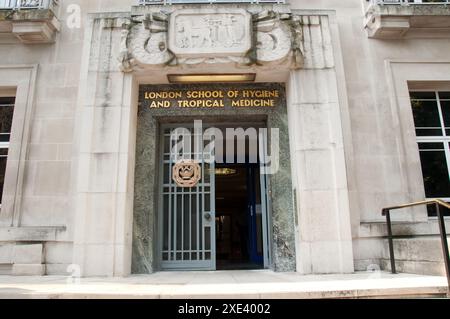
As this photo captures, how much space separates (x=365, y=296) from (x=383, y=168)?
393 cm

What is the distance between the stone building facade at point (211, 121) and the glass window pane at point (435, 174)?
33 millimetres

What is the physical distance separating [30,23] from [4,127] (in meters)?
2.41

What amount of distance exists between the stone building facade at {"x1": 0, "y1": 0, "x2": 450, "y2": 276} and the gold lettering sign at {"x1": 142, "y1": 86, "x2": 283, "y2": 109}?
8 cm

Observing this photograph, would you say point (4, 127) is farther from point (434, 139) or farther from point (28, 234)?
point (434, 139)

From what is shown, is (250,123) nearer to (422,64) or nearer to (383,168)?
(383,168)

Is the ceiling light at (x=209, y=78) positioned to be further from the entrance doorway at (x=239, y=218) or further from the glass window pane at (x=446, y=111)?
the glass window pane at (x=446, y=111)

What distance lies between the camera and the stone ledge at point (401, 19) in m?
7.70

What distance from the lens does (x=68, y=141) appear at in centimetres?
753

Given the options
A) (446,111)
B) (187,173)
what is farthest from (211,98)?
(446,111)

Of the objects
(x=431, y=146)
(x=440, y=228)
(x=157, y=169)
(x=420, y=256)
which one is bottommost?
(x=420, y=256)

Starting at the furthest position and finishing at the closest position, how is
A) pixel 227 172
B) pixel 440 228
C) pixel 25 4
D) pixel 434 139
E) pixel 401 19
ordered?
1. pixel 227 172
2. pixel 25 4
3. pixel 434 139
4. pixel 401 19
5. pixel 440 228

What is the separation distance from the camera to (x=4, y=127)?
8016 millimetres
